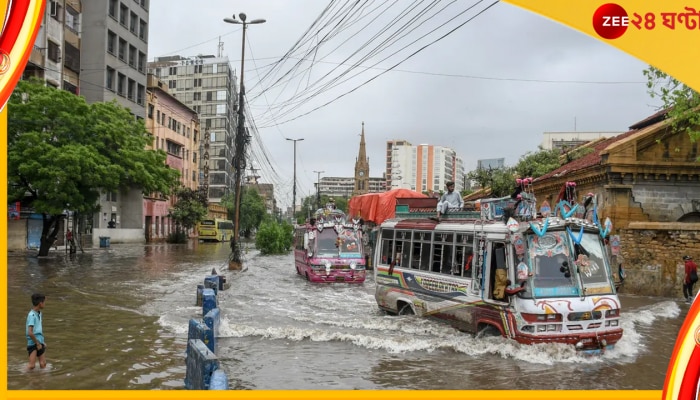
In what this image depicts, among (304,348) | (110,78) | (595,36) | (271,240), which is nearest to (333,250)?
(304,348)

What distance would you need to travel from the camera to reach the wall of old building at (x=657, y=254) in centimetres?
1942

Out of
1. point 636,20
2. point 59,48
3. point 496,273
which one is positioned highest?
point 59,48

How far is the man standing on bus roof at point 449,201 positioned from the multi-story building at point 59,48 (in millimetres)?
30769

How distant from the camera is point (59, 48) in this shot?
39.7 meters

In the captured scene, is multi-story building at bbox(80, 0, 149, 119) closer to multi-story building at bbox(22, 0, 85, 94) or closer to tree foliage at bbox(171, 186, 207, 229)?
multi-story building at bbox(22, 0, 85, 94)

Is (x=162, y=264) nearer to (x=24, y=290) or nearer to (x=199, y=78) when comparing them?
(x=24, y=290)

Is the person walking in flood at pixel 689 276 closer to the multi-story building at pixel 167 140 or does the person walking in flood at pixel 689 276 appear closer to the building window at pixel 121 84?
the building window at pixel 121 84

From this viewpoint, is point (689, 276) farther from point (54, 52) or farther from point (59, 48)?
point (59, 48)

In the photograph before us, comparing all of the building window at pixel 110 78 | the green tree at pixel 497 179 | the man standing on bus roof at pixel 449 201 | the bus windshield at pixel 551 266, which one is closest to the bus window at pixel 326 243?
the green tree at pixel 497 179

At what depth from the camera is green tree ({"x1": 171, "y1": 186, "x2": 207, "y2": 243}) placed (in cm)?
6000

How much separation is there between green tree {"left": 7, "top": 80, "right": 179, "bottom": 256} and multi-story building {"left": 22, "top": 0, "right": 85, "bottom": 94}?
29.3 ft

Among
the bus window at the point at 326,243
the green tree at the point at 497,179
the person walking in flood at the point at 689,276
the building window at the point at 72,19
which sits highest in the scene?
the building window at the point at 72,19

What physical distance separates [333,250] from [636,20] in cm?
1698

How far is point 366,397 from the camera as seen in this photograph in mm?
7938
